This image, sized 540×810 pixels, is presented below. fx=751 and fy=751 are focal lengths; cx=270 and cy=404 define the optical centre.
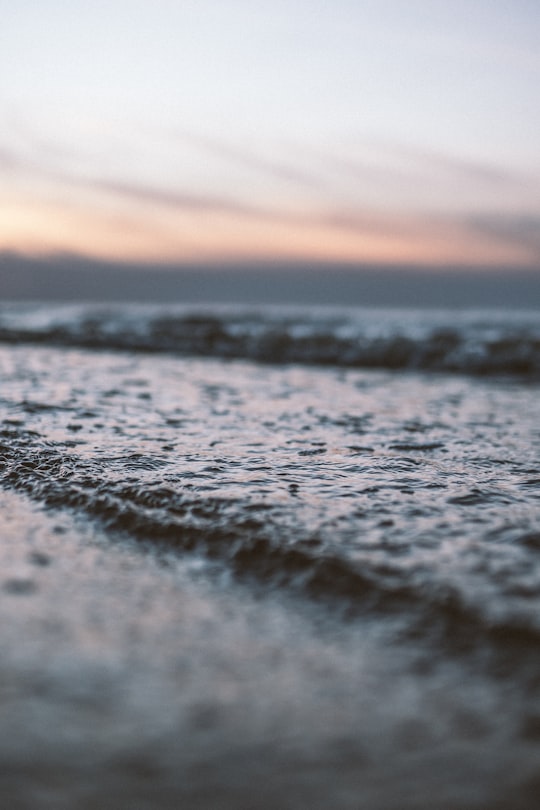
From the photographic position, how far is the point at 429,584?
1855mm

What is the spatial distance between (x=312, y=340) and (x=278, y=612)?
1160 centimetres

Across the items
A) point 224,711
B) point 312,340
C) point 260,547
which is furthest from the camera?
point 312,340

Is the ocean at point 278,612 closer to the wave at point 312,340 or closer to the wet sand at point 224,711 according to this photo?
the wet sand at point 224,711

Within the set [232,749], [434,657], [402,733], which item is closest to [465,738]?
[402,733]

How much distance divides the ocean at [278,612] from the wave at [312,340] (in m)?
7.11

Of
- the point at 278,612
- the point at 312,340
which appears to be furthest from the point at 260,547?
the point at 312,340

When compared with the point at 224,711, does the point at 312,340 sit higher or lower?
higher

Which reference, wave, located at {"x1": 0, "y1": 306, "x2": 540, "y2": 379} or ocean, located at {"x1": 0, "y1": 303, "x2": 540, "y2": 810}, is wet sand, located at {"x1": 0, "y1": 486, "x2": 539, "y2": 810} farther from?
wave, located at {"x1": 0, "y1": 306, "x2": 540, "y2": 379}

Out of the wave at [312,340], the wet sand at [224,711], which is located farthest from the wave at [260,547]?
the wave at [312,340]

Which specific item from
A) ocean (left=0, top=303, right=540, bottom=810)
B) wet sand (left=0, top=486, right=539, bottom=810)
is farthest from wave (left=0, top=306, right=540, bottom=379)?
wet sand (left=0, top=486, right=539, bottom=810)

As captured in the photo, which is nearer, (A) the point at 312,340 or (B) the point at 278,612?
(B) the point at 278,612

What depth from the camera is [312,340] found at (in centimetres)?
1322

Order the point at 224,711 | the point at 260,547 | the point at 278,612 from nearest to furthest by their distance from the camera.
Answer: the point at 224,711 → the point at 278,612 → the point at 260,547

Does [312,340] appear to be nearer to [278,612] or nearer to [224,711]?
[278,612]
